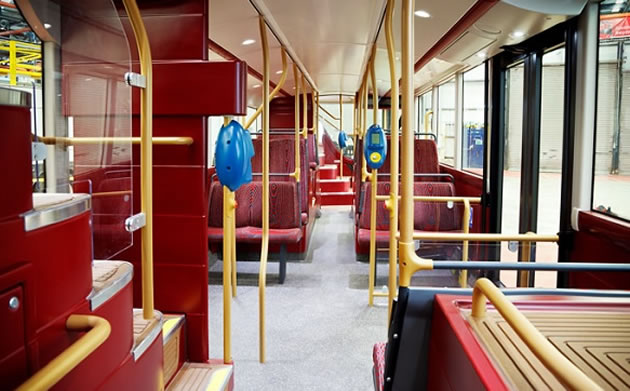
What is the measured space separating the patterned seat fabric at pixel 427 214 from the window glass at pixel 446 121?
1.23 m

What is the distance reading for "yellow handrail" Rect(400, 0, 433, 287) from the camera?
1.65m

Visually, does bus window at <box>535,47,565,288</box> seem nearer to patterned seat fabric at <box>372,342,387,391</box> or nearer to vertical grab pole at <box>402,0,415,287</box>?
patterned seat fabric at <box>372,342,387,391</box>

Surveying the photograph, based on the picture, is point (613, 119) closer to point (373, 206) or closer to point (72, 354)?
point (373, 206)

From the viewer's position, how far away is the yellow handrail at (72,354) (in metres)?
0.76

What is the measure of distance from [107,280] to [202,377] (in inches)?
48.1

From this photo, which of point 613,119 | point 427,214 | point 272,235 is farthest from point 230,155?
point 427,214

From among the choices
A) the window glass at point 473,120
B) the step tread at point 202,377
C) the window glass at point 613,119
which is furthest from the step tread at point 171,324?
the window glass at point 473,120

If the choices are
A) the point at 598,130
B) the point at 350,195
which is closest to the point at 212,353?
the point at 598,130

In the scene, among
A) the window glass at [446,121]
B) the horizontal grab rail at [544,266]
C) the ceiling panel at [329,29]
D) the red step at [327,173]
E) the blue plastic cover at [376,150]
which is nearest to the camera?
the horizontal grab rail at [544,266]

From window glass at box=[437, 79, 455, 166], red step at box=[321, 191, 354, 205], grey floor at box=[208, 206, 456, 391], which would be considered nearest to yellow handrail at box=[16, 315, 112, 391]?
grey floor at box=[208, 206, 456, 391]

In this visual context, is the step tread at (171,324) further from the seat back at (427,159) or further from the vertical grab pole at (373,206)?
the seat back at (427,159)

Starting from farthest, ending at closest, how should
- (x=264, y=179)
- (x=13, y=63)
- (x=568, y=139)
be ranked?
(x=264, y=179)
(x=568, y=139)
(x=13, y=63)

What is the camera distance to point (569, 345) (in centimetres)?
130

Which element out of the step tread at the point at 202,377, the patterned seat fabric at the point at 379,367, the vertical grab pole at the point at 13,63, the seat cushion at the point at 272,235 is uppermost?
the vertical grab pole at the point at 13,63
